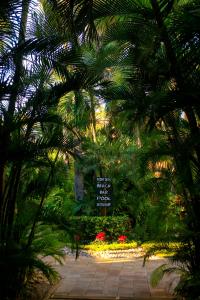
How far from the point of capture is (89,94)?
17.2 feet

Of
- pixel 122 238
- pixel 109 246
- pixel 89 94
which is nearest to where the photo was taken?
pixel 89 94

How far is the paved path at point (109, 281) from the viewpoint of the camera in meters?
6.08

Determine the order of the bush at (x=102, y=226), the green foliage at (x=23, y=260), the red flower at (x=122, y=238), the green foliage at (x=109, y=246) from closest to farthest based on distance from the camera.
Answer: the green foliage at (x=23, y=260) → the green foliage at (x=109, y=246) → the red flower at (x=122, y=238) → the bush at (x=102, y=226)

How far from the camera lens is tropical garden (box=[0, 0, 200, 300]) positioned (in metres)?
4.25

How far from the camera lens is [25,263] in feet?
15.4

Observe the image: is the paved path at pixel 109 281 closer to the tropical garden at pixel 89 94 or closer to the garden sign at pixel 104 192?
the tropical garden at pixel 89 94

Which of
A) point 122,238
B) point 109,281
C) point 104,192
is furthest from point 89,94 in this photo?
point 122,238

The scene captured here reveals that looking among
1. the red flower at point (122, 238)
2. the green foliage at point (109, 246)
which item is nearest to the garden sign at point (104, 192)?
the red flower at point (122, 238)

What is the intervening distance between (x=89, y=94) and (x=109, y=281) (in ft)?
11.7

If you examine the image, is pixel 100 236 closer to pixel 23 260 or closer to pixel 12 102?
pixel 23 260

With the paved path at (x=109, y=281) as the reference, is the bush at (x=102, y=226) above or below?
above

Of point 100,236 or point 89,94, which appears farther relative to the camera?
point 100,236

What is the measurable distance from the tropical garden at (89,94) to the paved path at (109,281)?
0.72 metres

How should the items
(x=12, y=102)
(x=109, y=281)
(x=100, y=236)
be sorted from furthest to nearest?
(x=100, y=236) → (x=109, y=281) → (x=12, y=102)
